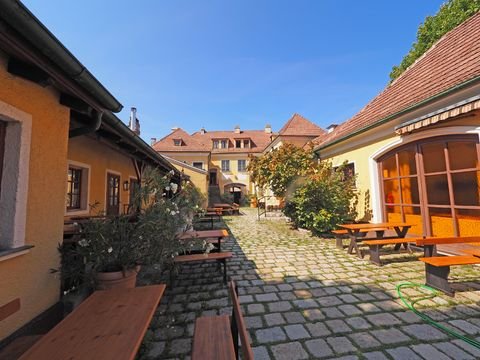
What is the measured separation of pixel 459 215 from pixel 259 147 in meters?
26.3

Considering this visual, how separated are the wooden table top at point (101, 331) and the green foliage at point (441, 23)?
17428 mm

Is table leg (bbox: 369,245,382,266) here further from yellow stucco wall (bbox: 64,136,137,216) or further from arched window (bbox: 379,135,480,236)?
yellow stucco wall (bbox: 64,136,137,216)

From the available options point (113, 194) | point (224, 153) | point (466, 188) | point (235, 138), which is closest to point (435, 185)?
point (466, 188)

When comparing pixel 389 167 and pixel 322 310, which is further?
pixel 389 167

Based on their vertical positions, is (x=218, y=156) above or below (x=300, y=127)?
below

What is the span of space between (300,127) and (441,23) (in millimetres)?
11558

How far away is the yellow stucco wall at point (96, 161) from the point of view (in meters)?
4.75

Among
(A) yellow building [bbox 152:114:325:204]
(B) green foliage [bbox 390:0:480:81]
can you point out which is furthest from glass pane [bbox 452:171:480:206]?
(A) yellow building [bbox 152:114:325:204]

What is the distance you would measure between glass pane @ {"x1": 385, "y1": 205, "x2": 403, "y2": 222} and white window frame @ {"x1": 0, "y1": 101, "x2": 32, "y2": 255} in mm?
8337

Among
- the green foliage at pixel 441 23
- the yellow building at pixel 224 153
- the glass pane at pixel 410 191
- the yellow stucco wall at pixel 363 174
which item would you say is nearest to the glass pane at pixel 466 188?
the glass pane at pixel 410 191

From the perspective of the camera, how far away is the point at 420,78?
6.86 meters

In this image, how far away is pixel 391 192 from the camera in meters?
7.17

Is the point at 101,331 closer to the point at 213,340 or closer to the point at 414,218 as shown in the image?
the point at 213,340

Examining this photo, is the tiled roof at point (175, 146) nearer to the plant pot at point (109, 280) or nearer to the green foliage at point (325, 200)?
the green foliage at point (325, 200)
